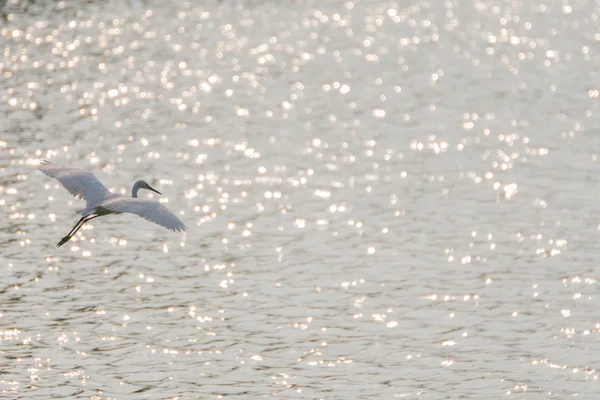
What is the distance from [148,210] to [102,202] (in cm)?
237

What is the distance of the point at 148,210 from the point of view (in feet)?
74.3

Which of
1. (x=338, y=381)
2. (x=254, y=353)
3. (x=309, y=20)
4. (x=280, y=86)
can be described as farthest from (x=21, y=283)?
(x=309, y=20)

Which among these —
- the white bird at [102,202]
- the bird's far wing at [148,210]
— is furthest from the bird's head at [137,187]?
the bird's far wing at [148,210]

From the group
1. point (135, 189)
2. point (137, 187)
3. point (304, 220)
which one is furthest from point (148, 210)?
point (304, 220)

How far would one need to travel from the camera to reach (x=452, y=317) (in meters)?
29.1

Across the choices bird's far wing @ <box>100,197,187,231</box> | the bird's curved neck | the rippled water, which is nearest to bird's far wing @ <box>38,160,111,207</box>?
the bird's curved neck

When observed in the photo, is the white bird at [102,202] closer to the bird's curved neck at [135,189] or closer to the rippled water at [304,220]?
the bird's curved neck at [135,189]

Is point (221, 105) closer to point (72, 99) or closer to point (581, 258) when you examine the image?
point (72, 99)

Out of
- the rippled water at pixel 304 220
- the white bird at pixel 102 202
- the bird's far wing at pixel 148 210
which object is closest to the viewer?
the bird's far wing at pixel 148 210

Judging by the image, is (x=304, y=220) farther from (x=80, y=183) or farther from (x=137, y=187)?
(x=80, y=183)

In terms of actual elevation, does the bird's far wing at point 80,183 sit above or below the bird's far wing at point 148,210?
above

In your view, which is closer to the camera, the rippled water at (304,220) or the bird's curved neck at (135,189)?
the bird's curved neck at (135,189)

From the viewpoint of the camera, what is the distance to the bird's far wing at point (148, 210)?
21844mm

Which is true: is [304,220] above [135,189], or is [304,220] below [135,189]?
below
